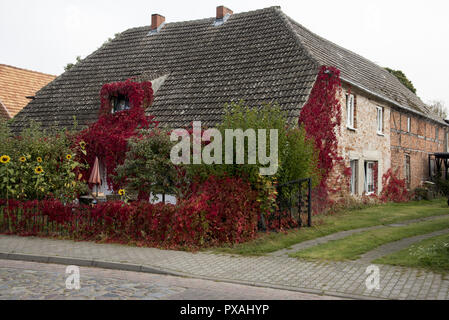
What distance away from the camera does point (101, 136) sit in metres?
17.4

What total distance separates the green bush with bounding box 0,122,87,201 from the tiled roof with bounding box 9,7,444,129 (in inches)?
176

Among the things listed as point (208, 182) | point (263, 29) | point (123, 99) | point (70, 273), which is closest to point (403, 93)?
point (263, 29)

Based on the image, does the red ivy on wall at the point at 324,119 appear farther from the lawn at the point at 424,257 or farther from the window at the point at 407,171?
the window at the point at 407,171

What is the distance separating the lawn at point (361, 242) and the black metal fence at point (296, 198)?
1720mm

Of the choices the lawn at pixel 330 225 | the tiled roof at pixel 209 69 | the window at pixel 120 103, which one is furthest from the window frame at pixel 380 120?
the window at pixel 120 103

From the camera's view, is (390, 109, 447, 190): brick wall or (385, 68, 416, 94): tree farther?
(385, 68, 416, 94): tree

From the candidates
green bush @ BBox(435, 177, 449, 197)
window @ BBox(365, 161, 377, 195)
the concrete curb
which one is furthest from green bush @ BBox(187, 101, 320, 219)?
green bush @ BBox(435, 177, 449, 197)

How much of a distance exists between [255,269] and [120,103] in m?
13.0

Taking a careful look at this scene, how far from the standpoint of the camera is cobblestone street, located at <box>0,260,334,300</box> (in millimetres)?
6371

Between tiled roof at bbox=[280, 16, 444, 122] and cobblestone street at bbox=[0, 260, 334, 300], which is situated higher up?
tiled roof at bbox=[280, 16, 444, 122]

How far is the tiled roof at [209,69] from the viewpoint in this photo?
54.9 feet

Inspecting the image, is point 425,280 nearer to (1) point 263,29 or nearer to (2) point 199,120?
(2) point 199,120

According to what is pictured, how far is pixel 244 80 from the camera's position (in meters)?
17.6

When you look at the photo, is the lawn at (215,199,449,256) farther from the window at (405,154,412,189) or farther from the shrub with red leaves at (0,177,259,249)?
the window at (405,154,412,189)
